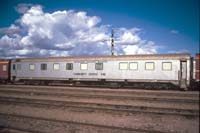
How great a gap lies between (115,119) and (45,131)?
8.52ft

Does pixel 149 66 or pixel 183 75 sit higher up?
pixel 149 66

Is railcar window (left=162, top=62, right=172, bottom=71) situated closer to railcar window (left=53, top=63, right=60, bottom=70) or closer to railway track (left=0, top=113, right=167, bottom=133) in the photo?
railcar window (left=53, top=63, right=60, bottom=70)

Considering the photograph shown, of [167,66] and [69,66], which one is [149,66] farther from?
[69,66]

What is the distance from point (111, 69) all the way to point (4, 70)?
48.8 ft

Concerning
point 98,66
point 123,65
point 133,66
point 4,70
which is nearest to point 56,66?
point 98,66

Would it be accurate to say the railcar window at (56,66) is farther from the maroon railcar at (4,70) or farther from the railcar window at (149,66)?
the railcar window at (149,66)

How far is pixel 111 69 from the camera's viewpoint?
19.4m

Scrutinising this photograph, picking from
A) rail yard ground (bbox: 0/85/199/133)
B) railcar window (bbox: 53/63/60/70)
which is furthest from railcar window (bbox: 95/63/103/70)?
rail yard ground (bbox: 0/85/199/133)

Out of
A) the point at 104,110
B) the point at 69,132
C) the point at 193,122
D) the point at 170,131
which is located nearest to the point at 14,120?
the point at 69,132

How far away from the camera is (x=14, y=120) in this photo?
748 cm

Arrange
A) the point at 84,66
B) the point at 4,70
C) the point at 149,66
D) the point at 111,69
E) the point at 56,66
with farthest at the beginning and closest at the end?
1. the point at 4,70
2. the point at 56,66
3. the point at 84,66
4. the point at 111,69
5. the point at 149,66

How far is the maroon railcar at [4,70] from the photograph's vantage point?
25766 mm

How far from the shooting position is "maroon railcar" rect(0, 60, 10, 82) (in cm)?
2577

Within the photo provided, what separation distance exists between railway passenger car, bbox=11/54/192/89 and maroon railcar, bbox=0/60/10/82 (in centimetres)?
192
